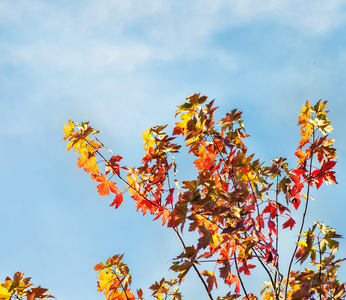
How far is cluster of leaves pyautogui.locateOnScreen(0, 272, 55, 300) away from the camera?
298 centimetres

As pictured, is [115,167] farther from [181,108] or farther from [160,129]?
[181,108]

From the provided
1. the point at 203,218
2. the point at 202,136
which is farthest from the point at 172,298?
the point at 202,136

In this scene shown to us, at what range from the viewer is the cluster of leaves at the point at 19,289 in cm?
298

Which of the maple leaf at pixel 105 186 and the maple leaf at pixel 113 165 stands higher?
the maple leaf at pixel 113 165

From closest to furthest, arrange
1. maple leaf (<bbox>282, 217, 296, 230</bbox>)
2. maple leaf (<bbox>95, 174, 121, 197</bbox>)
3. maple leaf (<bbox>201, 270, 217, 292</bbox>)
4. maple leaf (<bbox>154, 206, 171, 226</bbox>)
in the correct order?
maple leaf (<bbox>201, 270, 217, 292</bbox>)
maple leaf (<bbox>154, 206, 171, 226</bbox>)
maple leaf (<bbox>282, 217, 296, 230</bbox>)
maple leaf (<bbox>95, 174, 121, 197</bbox>)

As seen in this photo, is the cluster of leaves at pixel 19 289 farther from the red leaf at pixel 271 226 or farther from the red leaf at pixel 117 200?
the red leaf at pixel 271 226

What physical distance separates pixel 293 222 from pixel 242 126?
1.01m

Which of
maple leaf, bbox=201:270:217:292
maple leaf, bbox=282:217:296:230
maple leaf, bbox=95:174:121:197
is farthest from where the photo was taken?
maple leaf, bbox=95:174:121:197

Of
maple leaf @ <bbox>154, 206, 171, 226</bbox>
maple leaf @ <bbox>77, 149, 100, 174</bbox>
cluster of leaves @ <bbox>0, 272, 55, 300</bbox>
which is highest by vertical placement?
maple leaf @ <bbox>77, 149, 100, 174</bbox>

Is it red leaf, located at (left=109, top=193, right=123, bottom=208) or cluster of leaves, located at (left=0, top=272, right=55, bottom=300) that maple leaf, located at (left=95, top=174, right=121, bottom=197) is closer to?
red leaf, located at (left=109, top=193, right=123, bottom=208)

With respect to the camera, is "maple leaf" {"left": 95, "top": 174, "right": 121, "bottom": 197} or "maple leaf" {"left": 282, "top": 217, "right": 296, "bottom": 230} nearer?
"maple leaf" {"left": 282, "top": 217, "right": 296, "bottom": 230}

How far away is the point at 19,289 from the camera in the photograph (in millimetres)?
3047

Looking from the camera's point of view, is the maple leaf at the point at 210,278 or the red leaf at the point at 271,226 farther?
the red leaf at the point at 271,226

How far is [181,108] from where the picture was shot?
3.35 meters
